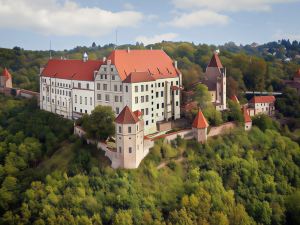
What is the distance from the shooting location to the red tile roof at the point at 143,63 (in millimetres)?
52500

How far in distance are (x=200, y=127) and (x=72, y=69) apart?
2008cm

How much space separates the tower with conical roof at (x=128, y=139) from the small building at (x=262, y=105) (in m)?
26.6

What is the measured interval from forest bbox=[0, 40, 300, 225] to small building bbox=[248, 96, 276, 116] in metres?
3.81

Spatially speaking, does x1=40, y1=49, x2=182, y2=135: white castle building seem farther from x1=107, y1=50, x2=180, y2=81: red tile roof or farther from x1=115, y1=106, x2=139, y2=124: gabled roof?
x1=115, y1=106, x2=139, y2=124: gabled roof

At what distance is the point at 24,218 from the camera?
4344 centimetres

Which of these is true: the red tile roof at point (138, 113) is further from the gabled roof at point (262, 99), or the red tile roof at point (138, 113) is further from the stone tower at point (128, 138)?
the gabled roof at point (262, 99)

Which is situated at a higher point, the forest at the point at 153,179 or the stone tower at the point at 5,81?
the stone tower at the point at 5,81

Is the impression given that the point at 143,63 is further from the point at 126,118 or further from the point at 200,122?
the point at 126,118

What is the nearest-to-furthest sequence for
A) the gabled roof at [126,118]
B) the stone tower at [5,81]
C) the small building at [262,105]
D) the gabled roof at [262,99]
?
the gabled roof at [126,118]
the small building at [262,105]
the gabled roof at [262,99]
the stone tower at [5,81]

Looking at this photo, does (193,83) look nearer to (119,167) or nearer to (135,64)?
(135,64)

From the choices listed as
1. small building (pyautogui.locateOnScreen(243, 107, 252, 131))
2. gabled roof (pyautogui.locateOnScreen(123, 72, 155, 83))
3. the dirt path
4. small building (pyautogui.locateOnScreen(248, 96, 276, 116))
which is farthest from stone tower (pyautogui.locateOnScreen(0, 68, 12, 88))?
small building (pyautogui.locateOnScreen(243, 107, 252, 131))

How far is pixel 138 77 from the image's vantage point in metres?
51.6

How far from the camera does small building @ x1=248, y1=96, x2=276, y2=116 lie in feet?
221

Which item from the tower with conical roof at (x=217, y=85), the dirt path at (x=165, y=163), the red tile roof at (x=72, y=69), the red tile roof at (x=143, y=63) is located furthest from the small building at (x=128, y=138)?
the tower with conical roof at (x=217, y=85)
